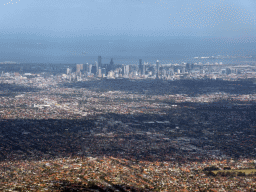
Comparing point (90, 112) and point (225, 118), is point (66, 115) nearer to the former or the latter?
point (90, 112)

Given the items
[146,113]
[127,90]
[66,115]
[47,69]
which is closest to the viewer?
[66,115]

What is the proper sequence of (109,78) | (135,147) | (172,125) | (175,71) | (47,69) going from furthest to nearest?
1. (175,71)
2. (47,69)
3. (109,78)
4. (172,125)
5. (135,147)

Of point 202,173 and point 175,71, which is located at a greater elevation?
point 175,71

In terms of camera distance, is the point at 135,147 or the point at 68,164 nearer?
the point at 68,164

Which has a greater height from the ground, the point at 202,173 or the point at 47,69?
the point at 47,69

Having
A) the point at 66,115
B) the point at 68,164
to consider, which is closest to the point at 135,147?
the point at 68,164

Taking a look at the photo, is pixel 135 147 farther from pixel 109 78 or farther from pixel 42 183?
pixel 109 78

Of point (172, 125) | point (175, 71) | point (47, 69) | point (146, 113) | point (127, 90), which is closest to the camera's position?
point (172, 125)

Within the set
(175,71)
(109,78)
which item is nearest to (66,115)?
(109,78)

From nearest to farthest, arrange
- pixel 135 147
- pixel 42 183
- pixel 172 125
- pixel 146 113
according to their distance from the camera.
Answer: pixel 42 183, pixel 135 147, pixel 172 125, pixel 146 113
